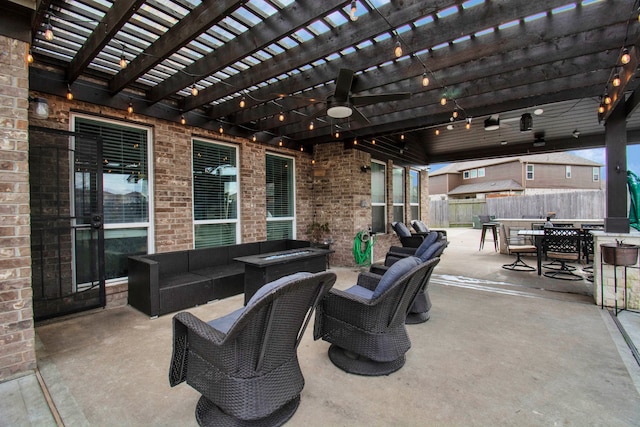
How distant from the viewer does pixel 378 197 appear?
8062mm

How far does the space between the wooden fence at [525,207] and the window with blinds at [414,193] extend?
14.4 ft

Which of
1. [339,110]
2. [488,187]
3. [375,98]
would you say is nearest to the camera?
[375,98]

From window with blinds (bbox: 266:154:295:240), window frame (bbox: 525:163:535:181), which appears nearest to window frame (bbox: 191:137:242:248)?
window with blinds (bbox: 266:154:295:240)

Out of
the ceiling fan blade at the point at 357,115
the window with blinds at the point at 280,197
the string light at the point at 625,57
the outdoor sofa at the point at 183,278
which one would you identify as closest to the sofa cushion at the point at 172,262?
the outdoor sofa at the point at 183,278

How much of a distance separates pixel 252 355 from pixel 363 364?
1172 millimetres

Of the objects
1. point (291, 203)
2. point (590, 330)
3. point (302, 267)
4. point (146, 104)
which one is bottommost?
point (590, 330)

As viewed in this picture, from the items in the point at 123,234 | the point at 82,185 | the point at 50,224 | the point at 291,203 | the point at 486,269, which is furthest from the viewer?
the point at 291,203

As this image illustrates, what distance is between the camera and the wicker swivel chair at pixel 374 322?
238cm

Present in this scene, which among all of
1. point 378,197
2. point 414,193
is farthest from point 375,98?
point 414,193

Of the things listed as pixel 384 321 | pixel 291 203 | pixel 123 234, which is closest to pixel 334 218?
pixel 291 203

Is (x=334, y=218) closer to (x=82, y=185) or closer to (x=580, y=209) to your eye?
(x=82, y=185)

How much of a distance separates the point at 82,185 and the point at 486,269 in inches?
299

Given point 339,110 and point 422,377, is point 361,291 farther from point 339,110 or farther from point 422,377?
point 339,110

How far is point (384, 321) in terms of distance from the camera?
244 cm
